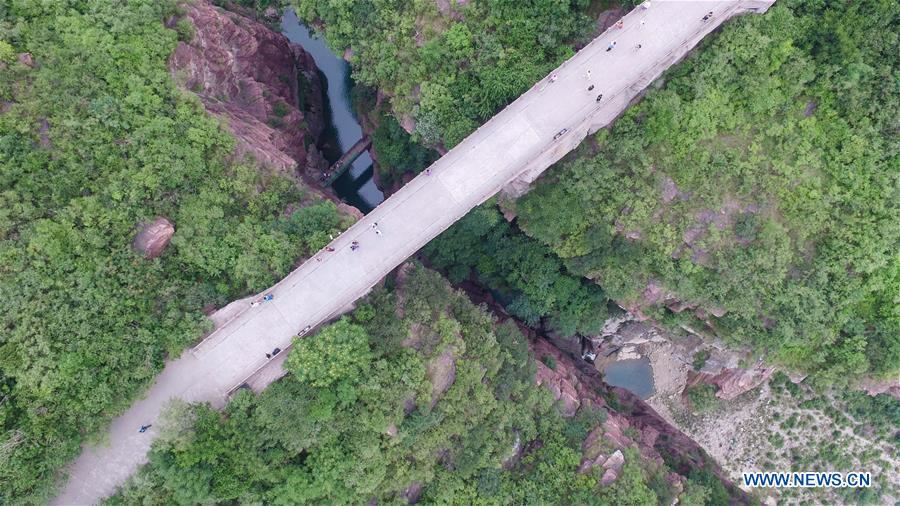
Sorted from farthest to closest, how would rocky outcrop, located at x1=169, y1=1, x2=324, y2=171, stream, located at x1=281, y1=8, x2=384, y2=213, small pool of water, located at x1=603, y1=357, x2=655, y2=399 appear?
small pool of water, located at x1=603, y1=357, x2=655, y2=399, stream, located at x1=281, y1=8, x2=384, y2=213, rocky outcrop, located at x1=169, y1=1, x2=324, y2=171

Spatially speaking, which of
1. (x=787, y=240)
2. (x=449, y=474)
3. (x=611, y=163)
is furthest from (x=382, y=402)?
(x=787, y=240)

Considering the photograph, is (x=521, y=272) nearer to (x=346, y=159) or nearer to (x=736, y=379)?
(x=346, y=159)

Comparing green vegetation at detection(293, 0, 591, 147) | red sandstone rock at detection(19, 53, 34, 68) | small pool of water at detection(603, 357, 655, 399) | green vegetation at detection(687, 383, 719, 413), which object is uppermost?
red sandstone rock at detection(19, 53, 34, 68)

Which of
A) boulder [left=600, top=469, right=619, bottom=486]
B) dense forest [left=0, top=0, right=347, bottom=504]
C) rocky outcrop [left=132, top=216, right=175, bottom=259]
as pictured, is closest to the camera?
dense forest [left=0, top=0, right=347, bottom=504]

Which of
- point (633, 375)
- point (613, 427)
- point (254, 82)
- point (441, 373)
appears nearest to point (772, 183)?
point (613, 427)

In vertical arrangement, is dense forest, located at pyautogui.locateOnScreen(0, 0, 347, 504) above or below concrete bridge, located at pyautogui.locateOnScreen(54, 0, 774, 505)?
above

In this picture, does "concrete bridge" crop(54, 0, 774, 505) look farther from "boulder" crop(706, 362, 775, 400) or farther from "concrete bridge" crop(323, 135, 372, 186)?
"boulder" crop(706, 362, 775, 400)

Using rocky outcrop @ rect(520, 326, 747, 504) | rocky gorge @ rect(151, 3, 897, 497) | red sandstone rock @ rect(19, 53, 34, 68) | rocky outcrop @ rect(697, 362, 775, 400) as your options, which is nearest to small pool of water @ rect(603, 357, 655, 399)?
rocky gorge @ rect(151, 3, 897, 497)
